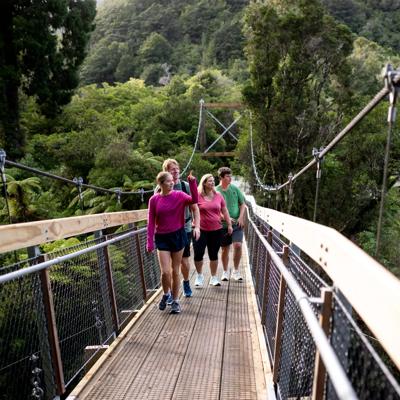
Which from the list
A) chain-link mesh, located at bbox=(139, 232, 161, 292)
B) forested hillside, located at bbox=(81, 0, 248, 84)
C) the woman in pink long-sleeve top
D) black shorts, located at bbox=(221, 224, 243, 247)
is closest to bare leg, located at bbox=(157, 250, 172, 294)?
the woman in pink long-sleeve top

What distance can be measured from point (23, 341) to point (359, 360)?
153 cm

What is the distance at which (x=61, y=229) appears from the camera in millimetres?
2307

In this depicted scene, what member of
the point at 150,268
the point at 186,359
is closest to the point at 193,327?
the point at 186,359

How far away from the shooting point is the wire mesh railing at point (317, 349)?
87 centimetres

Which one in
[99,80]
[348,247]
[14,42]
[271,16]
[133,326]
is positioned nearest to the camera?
[348,247]

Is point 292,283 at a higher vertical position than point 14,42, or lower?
lower

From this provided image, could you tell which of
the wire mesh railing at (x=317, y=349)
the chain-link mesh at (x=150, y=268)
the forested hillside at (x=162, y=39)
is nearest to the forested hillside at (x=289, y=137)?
the chain-link mesh at (x=150, y=268)

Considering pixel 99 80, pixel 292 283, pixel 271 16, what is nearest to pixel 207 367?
Answer: pixel 292 283

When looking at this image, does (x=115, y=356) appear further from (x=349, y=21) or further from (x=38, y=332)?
(x=349, y=21)

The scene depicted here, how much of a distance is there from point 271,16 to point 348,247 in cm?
1381

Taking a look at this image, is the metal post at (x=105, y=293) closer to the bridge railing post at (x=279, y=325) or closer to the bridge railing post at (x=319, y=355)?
the bridge railing post at (x=279, y=325)

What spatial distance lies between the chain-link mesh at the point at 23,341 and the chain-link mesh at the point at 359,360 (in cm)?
128

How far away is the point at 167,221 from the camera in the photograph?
3264 millimetres

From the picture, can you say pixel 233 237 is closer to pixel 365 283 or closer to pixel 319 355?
pixel 319 355
